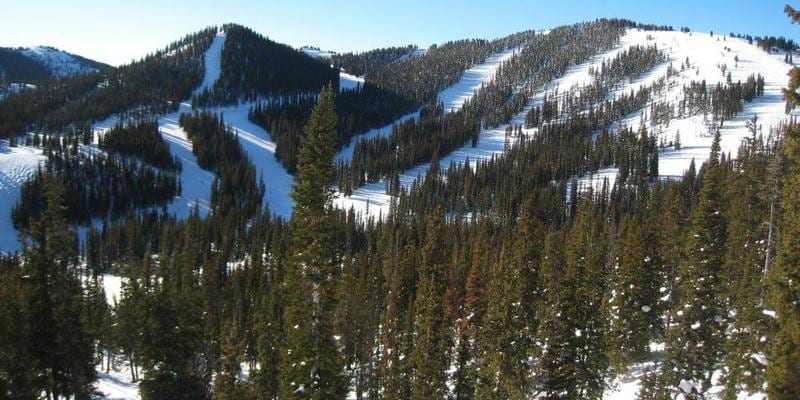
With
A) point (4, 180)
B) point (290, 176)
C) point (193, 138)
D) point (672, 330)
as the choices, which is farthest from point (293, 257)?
point (193, 138)

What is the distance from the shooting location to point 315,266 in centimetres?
1781

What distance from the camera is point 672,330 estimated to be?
1152 inches

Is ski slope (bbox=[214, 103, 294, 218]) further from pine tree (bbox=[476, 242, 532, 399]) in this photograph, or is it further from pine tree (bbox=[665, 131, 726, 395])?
pine tree (bbox=[665, 131, 726, 395])

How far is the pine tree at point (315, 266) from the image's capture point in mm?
17641

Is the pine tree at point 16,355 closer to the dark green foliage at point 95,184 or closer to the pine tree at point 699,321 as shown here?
the pine tree at point 699,321

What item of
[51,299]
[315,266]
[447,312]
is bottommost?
[447,312]

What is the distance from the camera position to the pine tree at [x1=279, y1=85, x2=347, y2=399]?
→ 1764 centimetres

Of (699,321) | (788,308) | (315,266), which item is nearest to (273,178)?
(699,321)

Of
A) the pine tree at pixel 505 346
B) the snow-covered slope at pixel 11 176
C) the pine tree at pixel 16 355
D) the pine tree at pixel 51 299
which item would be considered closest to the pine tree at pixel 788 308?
the pine tree at pixel 505 346

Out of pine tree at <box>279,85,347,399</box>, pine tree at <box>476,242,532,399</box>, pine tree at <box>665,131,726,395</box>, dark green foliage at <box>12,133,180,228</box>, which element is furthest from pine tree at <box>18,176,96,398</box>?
dark green foliage at <box>12,133,180,228</box>

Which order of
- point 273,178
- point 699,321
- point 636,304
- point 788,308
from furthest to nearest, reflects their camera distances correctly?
point 273,178 < point 636,304 < point 699,321 < point 788,308

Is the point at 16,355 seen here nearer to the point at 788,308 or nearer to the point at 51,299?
the point at 51,299

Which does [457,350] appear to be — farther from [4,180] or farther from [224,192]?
[4,180]

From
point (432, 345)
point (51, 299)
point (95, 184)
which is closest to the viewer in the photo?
point (51, 299)
